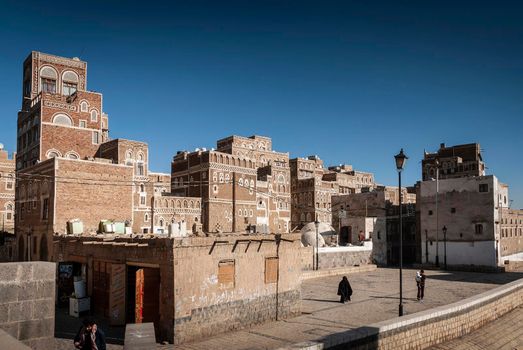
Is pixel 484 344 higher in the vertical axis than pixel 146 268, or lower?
lower

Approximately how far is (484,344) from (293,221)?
209 ft

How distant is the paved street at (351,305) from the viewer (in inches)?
604

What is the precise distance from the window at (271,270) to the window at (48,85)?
4066 centimetres

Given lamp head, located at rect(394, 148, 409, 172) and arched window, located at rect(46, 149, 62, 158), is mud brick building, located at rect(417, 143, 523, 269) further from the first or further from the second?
arched window, located at rect(46, 149, 62, 158)

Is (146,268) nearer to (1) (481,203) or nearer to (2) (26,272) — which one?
(2) (26,272)

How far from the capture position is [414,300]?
2425 centimetres

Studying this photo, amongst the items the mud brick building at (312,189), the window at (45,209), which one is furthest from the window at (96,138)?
the mud brick building at (312,189)

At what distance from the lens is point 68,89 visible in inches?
1996

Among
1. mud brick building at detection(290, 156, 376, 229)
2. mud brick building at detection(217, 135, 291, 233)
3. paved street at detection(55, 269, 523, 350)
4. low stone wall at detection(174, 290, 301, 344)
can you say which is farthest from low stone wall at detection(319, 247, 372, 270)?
mud brick building at detection(290, 156, 376, 229)

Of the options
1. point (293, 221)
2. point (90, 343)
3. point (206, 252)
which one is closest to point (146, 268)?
point (206, 252)

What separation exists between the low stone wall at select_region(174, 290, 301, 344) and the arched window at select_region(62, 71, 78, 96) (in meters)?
41.6

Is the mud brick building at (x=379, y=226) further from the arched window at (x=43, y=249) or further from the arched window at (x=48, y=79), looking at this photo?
the arched window at (x=48, y=79)

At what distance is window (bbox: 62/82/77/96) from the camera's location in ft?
165

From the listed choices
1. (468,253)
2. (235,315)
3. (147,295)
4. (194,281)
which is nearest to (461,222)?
(468,253)
